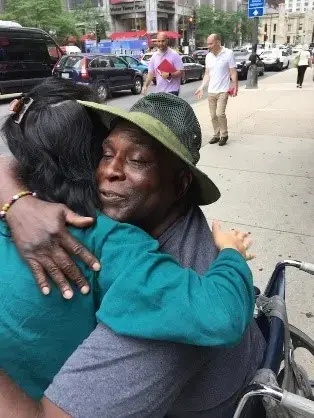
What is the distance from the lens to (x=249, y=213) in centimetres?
458

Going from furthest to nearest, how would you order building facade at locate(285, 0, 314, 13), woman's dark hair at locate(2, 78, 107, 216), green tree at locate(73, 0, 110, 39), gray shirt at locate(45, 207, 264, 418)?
building facade at locate(285, 0, 314, 13)
green tree at locate(73, 0, 110, 39)
woman's dark hair at locate(2, 78, 107, 216)
gray shirt at locate(45, 207, 264, 418)

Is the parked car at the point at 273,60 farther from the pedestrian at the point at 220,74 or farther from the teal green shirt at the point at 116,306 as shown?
the teal green shirt at the point at 116,306

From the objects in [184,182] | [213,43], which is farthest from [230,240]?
[213,43]

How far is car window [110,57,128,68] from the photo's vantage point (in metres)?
17.0

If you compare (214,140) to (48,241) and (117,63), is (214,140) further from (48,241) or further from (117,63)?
(117,63)

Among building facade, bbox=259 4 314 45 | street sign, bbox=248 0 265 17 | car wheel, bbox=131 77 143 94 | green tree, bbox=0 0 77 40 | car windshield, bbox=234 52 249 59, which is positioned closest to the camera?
street sign, bbox=248 0 265 17

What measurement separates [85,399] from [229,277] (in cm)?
45

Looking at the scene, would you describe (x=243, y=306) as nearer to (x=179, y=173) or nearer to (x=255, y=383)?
(x=255, y=383)

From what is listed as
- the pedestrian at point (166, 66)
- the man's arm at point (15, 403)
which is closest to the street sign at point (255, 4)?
the pedestrian at point (166, 66)

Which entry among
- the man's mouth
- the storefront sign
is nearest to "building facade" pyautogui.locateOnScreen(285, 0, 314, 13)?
the storefront sign

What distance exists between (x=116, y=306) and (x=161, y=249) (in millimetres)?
350

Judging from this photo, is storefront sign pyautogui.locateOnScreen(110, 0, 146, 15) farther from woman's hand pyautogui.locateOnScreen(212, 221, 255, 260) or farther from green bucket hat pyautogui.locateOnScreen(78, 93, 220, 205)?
woman's hand pyautogui.locateOnScreen(212, 221, 255, 260)

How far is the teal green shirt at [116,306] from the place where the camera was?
917mm

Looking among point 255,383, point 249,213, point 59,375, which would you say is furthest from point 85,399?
point 249,213
